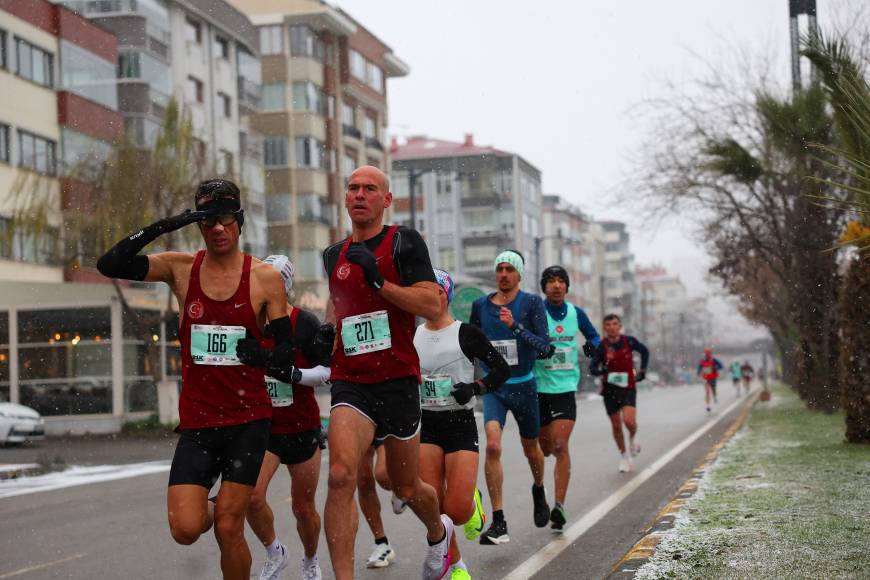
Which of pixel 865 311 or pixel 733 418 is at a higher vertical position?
pixel 865 311

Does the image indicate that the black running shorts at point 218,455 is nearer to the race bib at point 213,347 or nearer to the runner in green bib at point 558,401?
the race bib at point 213,347

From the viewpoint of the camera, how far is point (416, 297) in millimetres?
5930

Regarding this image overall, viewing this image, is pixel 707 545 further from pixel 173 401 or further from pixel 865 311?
pixel 173 401

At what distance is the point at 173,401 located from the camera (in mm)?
33969

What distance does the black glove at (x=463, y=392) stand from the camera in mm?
7133

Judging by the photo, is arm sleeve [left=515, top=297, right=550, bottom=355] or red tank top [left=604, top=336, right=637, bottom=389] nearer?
arm sleeve [left=515, top=297, right=550, bottom=355]

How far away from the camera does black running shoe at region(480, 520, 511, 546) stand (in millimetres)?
8453

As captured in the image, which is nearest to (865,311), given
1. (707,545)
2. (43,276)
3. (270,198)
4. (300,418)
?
(707,545)

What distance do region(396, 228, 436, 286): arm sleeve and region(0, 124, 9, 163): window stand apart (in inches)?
1260

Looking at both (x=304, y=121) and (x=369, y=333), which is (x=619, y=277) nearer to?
(x=304, y=121)

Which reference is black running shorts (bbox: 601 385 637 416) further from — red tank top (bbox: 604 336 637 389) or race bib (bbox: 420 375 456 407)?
race bib (bbox: 420 375 456 407)

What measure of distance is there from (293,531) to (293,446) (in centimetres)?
368

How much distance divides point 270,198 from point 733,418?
34.5m

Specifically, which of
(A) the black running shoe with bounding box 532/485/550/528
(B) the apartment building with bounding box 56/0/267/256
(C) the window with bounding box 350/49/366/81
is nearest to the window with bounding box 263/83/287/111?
(C) the window with bounding box 350/49/366/81
